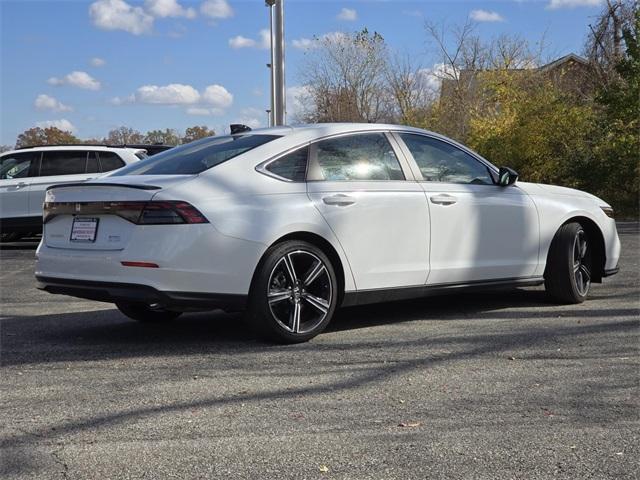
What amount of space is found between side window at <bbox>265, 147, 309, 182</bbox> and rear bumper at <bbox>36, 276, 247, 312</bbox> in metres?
0.95

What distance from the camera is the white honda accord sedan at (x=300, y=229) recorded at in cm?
523

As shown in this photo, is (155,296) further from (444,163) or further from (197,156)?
(444,163)

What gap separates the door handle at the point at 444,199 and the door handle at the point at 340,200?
31.3 inches

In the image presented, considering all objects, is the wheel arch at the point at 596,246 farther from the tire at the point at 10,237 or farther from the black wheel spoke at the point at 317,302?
the tire at the point at 10,237

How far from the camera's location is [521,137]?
23.9 meters

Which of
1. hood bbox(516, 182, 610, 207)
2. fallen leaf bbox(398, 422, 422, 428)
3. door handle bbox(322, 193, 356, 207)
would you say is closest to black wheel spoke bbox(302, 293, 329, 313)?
door handle bbox(322, 193, 356, 207)

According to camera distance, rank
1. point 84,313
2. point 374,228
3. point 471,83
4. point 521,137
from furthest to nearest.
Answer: point 471,83
point 521,137
point 84,313
point 374,228

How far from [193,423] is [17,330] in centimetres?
304

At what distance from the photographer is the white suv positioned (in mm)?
14320

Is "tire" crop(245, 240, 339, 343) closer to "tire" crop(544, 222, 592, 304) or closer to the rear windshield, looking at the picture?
the rear windshield

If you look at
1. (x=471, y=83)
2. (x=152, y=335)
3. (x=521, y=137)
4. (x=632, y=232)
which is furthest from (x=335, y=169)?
(x=471, y=83)

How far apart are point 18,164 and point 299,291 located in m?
10.4

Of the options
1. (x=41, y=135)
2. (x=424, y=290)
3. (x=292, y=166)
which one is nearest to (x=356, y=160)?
(x=292, y=166)

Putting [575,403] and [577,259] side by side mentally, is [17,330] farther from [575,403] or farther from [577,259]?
[577,259]
